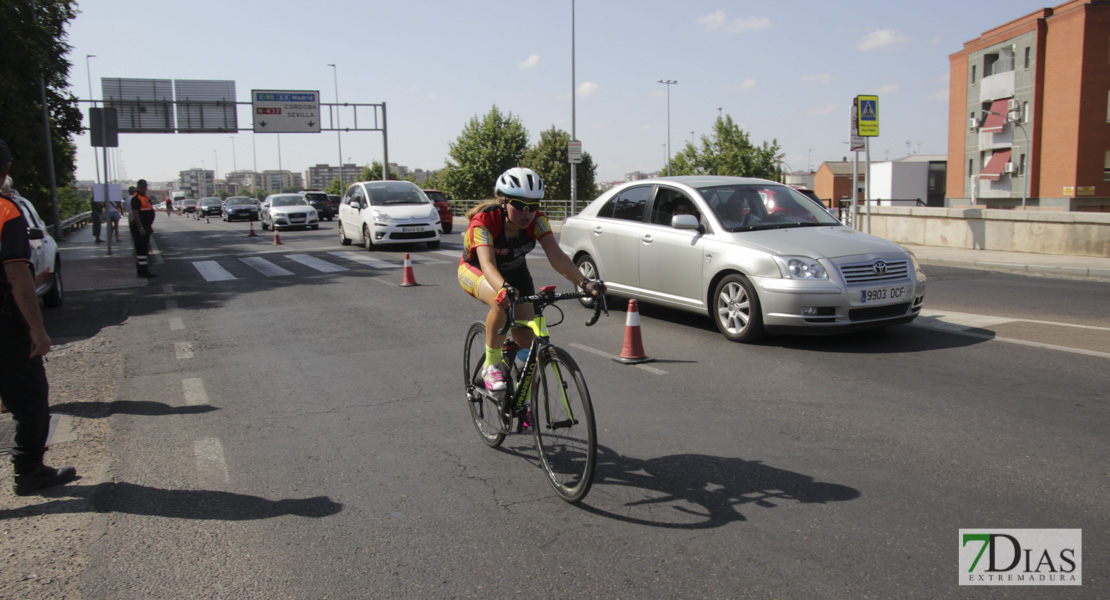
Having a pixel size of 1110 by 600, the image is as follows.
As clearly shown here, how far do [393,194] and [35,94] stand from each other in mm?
14888

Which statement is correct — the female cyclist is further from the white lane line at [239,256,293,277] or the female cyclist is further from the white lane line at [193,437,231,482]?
the white lane line at [239,256,293,277]

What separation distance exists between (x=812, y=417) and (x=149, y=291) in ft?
39.5

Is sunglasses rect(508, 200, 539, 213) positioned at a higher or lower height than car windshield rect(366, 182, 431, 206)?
lower

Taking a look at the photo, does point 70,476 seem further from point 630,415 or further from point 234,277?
point 234,277

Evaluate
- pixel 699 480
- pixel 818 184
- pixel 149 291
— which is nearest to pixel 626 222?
pixel 699 480

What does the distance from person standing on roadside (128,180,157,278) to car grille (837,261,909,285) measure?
12916mm

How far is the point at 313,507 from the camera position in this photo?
419 centimetres

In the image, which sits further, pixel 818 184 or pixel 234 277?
pixel 818 184

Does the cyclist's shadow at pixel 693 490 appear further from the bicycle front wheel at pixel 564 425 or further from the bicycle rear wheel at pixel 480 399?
the bicycle rear wheel at pixel 480 399

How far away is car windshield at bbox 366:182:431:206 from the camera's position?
21469 millimetres

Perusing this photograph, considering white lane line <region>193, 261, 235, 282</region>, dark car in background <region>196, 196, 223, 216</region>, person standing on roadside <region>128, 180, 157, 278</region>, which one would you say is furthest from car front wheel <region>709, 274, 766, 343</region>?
dark car in background <region>196, 196, 223, 216</region>

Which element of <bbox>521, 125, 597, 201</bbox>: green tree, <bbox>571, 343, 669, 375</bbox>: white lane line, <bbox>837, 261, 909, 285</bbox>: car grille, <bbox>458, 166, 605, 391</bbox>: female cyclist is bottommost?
<bbox>571, 343, 669, 375</bbox>: white lane line

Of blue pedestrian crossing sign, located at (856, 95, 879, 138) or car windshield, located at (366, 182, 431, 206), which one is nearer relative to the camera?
blue pedestrian crossing sign, located at (856, 95, 879, 138)

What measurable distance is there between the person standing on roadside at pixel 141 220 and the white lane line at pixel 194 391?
948 centimetres
